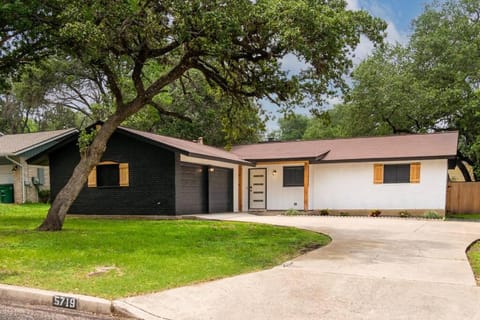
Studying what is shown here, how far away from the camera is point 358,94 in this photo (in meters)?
20.2

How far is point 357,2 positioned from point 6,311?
11306mm

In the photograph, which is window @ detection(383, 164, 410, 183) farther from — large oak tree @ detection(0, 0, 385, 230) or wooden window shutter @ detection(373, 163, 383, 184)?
large oak tree @ detection(0, 0, 385, 230)

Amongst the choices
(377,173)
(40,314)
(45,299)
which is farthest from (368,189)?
(40,314)

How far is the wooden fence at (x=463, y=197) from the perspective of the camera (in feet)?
52.3

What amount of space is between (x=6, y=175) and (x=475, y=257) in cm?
2005

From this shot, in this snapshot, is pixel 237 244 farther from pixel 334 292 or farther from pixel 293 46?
pixel 293 46

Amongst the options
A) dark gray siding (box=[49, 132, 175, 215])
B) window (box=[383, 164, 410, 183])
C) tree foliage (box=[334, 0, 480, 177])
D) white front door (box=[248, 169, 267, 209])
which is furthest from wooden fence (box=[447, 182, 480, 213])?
dark gray siding (box=[49, 132, 175, 215])

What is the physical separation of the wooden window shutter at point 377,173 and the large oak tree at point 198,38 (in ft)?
20.6

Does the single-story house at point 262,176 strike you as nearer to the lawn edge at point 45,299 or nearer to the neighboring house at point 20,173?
the neighboring house at point 20,173

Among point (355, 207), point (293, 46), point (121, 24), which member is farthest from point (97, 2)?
point (355, 207)

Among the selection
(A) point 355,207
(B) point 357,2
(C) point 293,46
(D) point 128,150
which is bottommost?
(A) point 355,207

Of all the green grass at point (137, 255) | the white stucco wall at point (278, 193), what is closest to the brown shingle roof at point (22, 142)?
the green grass at point (137, 255)

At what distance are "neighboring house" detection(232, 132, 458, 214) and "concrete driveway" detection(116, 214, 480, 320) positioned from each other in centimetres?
822

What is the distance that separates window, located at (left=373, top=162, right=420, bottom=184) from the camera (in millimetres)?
14340
